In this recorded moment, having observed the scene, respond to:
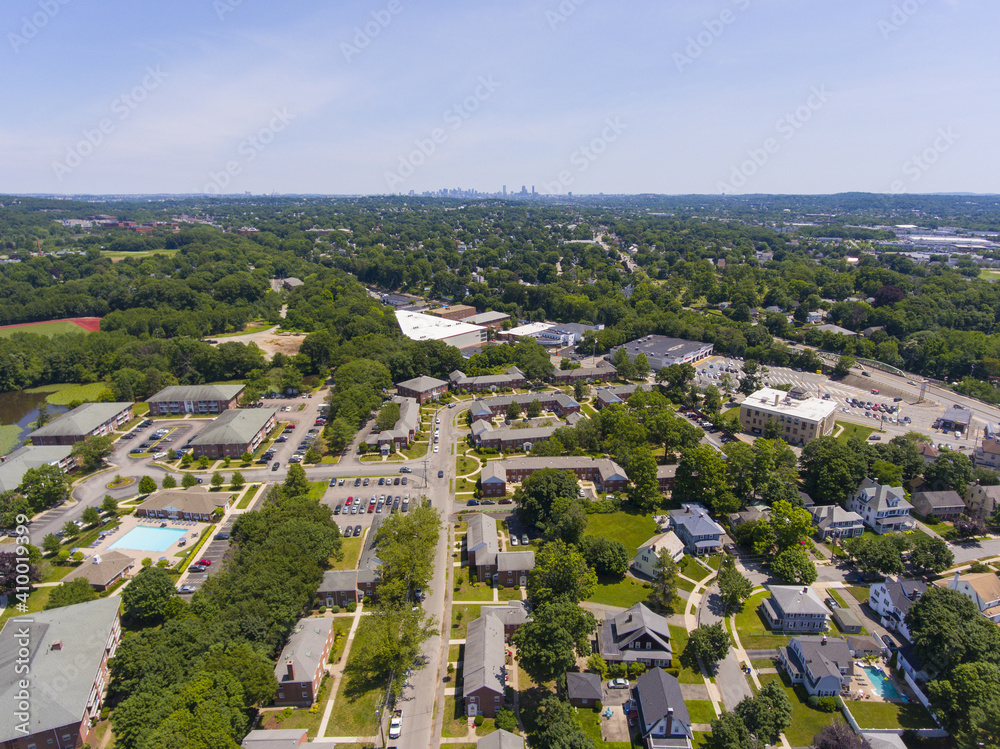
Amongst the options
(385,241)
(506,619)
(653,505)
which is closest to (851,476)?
(653,505)

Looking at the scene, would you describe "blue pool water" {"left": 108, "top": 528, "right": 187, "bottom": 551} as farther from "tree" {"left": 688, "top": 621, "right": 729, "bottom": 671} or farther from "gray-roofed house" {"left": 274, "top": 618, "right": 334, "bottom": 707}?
"tree" {"left": 688, "top": 621, "right": 729, "bottom": 671}

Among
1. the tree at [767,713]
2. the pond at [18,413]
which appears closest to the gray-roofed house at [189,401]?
the pond at [18,413]

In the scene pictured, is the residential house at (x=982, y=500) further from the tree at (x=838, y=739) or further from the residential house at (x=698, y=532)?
the tree at (x=838, y=739)

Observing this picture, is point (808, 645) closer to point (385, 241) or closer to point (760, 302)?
point (760, 302)

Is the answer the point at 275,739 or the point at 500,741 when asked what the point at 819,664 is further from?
the point at 275,739

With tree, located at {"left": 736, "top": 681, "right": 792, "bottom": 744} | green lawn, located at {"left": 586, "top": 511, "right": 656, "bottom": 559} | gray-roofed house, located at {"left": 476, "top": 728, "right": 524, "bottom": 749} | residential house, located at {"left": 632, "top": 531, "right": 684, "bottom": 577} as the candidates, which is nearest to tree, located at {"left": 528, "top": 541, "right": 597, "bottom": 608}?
residential house, located at {"left": 632, "top": 531, "right": 684, "bottom": 577}

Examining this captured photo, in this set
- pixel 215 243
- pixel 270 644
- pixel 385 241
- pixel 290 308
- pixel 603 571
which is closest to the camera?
pixel 270 644

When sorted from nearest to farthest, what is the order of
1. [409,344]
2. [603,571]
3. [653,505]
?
[603,571] < [653,505] < [409,344]
